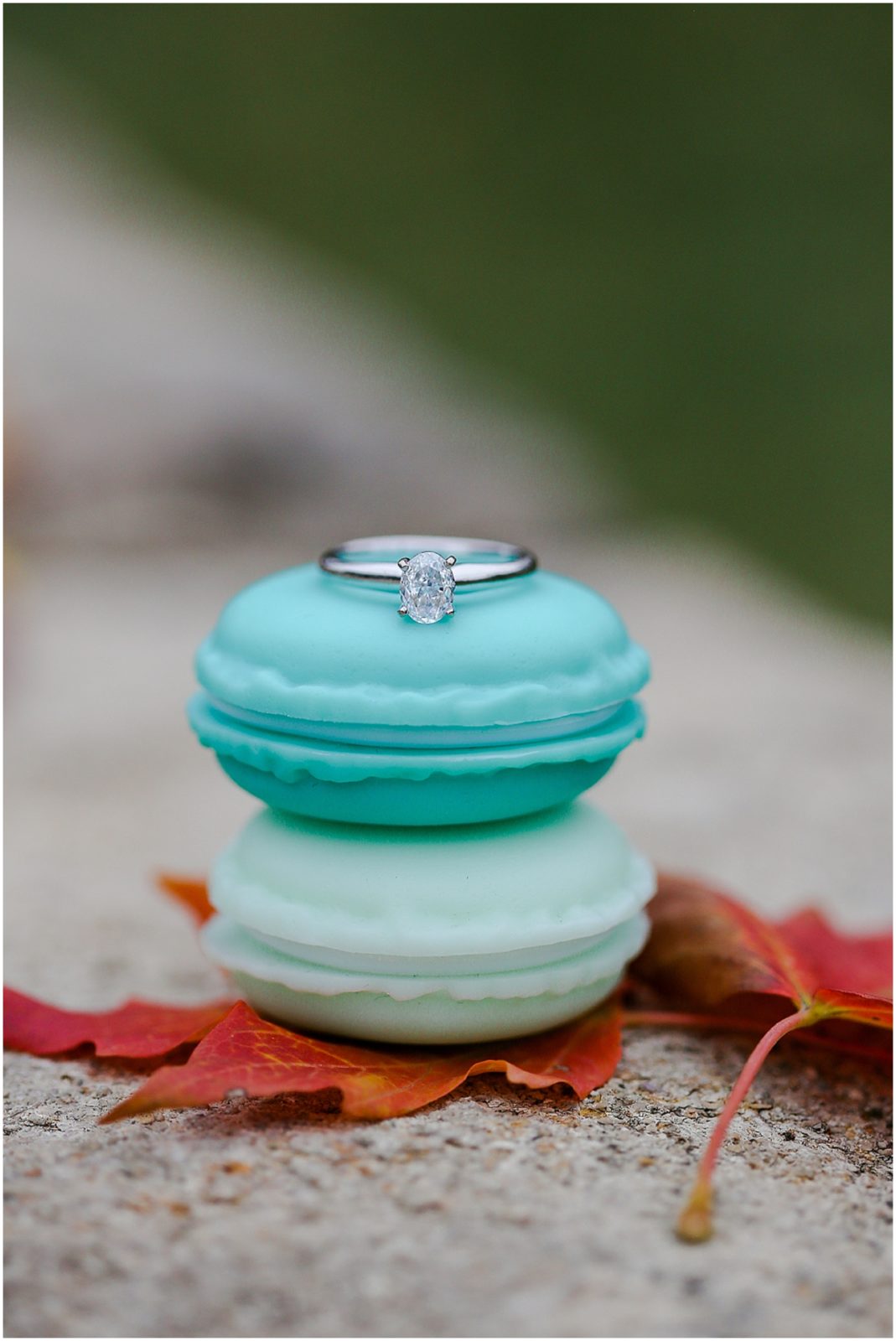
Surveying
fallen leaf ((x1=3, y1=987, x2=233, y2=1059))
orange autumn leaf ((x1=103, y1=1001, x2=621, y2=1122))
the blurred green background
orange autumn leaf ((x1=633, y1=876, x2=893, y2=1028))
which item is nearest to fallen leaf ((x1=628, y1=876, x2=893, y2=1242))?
orange autumn leaf ((x1=633, y1=876, x2=893, y2=1028))

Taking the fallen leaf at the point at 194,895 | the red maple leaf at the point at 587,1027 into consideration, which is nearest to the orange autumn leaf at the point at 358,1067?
the red maple leaf at the point at 587,1027

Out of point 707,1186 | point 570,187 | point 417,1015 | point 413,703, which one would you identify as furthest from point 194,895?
point 570,187

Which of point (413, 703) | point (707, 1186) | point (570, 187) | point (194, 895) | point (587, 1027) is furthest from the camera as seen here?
point (570, 187)

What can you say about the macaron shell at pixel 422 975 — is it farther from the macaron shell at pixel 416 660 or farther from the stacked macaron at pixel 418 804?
the macaron shell at pixel 416 660

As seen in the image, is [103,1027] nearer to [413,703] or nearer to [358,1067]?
[358,1067]

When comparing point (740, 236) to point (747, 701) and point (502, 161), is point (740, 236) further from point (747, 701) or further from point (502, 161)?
point (747, 701)

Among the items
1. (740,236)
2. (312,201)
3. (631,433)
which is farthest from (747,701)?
(312,201)
